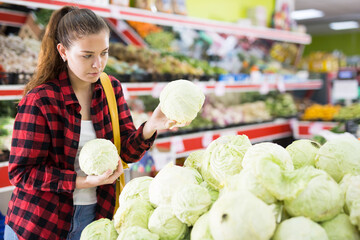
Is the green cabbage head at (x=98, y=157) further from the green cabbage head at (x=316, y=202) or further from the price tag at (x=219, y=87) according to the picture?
the price tag at (x=219, y=87)

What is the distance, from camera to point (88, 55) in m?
1.64

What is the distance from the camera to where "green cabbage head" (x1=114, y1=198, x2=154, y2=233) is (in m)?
1.15

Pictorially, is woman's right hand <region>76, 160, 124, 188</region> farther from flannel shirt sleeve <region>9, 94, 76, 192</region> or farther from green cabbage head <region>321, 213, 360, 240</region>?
green cabbage head <region>321, 213, 360, 240</region>

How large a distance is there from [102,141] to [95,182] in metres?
0.19

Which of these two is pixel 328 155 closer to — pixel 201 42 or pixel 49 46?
pixel 49 46

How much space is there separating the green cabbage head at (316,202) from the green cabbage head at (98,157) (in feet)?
2.85

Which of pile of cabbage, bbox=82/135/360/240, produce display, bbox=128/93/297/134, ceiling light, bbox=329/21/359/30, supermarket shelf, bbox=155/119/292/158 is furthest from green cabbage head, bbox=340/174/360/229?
ceiling light, bbox=329/21/359/30

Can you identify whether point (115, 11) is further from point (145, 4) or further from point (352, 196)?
point (352, 196)

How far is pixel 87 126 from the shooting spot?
5.98 feet

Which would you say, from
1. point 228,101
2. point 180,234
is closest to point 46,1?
point 180,234

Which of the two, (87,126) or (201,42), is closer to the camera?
(87,126)

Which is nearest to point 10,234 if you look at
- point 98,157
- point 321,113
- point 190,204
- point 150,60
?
point 98,157

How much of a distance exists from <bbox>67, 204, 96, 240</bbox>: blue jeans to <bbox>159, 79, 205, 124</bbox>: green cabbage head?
0.66 meters

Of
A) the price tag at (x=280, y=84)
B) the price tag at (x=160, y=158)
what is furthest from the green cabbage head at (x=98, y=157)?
the price tag at (x=280, y=84)
